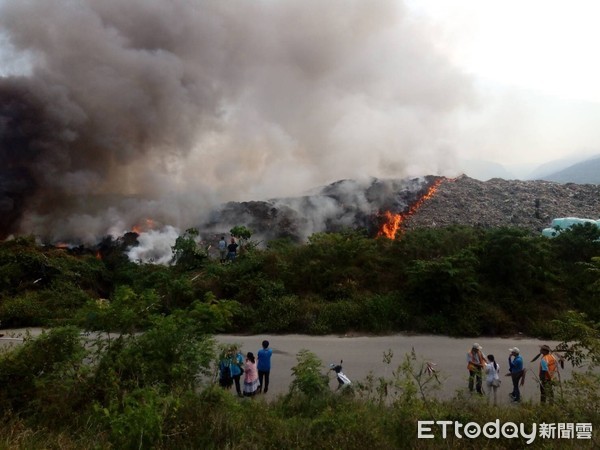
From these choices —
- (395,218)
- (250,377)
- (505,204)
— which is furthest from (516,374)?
(505,204)

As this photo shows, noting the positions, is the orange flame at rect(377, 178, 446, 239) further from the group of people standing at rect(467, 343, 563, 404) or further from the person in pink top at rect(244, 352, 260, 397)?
the person in pink top at rect(244, 352, 260, 397)

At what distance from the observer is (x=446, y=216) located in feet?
65.3

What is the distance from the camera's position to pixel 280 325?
10391 mm

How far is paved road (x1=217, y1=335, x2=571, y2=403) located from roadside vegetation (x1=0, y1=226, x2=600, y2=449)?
0.37 m

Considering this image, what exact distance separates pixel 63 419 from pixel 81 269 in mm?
12367

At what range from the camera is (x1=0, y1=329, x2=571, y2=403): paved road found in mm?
7004

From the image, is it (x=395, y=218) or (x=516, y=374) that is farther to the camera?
(x=395, y=218)

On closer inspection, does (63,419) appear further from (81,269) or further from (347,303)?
(81,269)

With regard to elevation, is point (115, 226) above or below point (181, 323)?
above

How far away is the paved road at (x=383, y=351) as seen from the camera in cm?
700

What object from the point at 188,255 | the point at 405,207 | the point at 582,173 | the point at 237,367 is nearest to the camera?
the point at 237,367

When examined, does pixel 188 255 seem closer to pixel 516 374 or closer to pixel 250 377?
pixel 250 377

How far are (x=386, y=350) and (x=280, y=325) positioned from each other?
9.88ft

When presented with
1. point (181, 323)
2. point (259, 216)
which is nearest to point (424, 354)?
point (181, 323)
